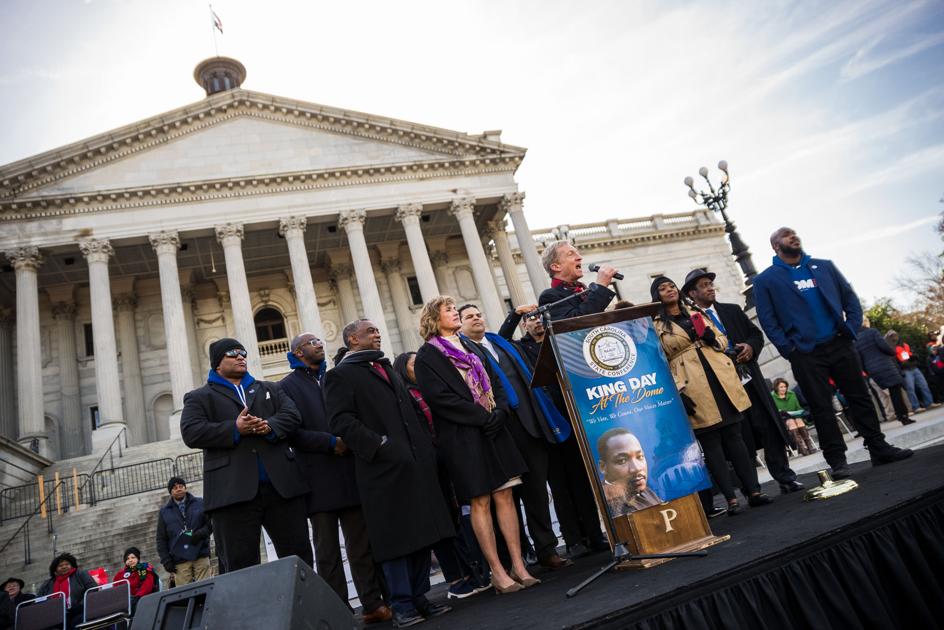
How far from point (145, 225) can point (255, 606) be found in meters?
24.6

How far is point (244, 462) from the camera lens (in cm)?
489

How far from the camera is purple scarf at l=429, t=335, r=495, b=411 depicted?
5035mm

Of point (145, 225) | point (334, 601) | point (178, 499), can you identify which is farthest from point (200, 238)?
point (334, 601)

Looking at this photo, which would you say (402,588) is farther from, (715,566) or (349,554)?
(715,566)

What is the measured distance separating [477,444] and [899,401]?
413 inches

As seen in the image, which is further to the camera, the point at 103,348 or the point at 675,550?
the point at 103,348

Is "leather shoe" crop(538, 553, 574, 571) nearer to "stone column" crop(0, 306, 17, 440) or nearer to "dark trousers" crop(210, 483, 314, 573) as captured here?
"dark trousers" crop(210, 483, 314, 573)

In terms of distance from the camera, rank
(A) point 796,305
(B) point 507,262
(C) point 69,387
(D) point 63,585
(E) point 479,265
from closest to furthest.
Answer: (A) point 796,305, (D) point 63,585, (C) point 69,387, (E) point 479,265, (B) point 507,262

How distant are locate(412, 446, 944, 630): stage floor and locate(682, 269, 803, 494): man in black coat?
1127 mm

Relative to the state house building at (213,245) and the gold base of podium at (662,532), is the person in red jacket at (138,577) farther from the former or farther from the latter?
the state house building at (213,245)

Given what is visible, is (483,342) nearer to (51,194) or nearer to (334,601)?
(334,601)

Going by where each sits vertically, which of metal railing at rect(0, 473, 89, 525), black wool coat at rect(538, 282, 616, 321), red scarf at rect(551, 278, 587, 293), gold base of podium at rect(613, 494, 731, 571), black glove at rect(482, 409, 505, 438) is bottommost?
gold base of podium at rect(613, 494, 731, 571)

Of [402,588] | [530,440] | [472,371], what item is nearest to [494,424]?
[472,371]

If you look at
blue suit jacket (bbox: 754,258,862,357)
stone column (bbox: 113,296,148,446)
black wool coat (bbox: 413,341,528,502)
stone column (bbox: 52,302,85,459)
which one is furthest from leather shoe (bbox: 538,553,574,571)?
stone column (bbox: 52,302,85,459)
